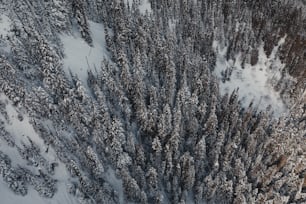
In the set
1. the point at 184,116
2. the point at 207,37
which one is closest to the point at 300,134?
the point at 184,116

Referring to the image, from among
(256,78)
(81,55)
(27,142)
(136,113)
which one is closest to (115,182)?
(136,113)

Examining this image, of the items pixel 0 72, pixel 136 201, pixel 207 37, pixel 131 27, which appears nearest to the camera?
pixel 0 72

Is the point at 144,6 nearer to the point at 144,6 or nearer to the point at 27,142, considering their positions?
the point at 144,6

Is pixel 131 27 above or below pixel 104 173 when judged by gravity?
above

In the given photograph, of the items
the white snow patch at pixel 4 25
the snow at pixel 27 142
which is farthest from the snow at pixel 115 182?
the white snow patch at pixel 4 25

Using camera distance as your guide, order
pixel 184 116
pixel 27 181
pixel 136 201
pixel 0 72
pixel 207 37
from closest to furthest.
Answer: pixel 27 181 < pixel 0 72 < pixel 136 201 < pixel 184 116 < pixel 207 37

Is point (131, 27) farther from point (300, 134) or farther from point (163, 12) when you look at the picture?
point (300, 134)
